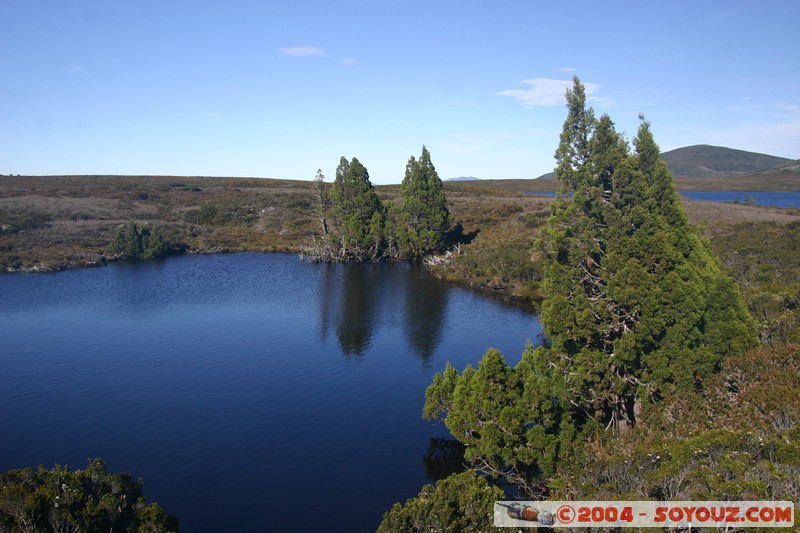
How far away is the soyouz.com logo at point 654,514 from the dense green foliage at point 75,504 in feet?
37.6

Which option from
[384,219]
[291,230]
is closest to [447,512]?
[384,219]

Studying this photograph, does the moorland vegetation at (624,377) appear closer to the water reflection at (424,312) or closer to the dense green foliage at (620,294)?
the dense green foliage at (620,294)

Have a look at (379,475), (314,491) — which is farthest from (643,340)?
(314,491)

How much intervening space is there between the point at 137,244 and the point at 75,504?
83.7 m

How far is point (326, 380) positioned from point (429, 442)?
10773 mm

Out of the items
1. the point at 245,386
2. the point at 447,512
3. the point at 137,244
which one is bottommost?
the point at 245,386

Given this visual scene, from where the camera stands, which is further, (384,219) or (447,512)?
(384,219)

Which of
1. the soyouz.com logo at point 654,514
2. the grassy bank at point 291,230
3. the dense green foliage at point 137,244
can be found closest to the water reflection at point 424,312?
the grassy bank at point 291,230

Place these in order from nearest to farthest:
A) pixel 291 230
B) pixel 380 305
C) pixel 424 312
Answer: pixel 424 312 < pixel 380 305 < pixel 291 230

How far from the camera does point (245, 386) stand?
3666cm

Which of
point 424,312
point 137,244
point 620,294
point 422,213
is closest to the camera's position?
point 620,294

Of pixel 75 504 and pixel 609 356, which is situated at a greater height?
pixel 609 356

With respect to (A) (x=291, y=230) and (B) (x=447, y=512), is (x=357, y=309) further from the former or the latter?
(A) (x=291, y=230)

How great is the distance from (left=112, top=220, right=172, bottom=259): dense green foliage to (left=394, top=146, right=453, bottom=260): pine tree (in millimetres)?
41124
